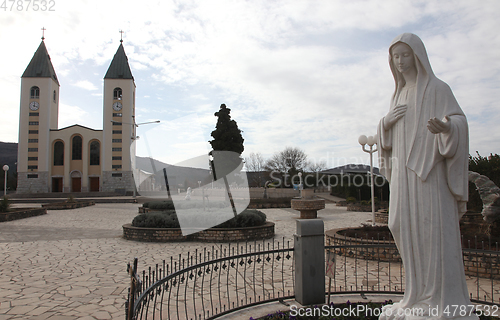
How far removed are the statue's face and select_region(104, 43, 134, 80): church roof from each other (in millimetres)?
54059

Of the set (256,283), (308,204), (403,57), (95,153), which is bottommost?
(256,283)

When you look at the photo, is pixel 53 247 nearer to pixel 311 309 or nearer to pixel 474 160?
pixel 311 309

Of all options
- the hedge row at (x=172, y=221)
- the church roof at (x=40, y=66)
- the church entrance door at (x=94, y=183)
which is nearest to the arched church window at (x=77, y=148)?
the church entrance door at (x=94, y=183)

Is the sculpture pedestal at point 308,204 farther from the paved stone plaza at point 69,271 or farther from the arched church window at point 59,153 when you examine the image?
the arched church window at point 59,153

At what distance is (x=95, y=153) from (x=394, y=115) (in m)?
55.5

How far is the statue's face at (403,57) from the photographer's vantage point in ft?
9.12

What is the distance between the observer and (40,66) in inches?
2020

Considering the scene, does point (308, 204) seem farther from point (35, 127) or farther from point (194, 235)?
point (35, 127)

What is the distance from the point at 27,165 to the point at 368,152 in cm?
5324

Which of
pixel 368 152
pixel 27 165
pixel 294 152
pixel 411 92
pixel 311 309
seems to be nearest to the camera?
pixel 411 92

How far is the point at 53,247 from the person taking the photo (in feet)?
30.8

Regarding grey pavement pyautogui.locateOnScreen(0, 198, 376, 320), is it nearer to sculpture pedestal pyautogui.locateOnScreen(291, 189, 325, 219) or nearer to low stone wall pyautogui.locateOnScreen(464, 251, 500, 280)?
sculpture pedestal pyautogui.locateOnScreen(291, 189, 325, 219)

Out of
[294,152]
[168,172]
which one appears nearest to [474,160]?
[168,172]

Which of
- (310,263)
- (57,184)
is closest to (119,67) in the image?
(57,184)
